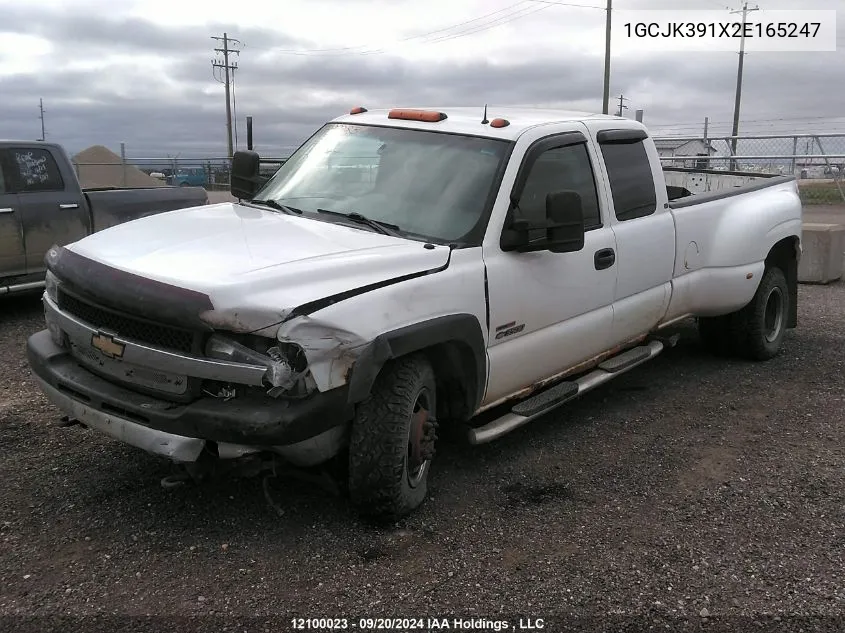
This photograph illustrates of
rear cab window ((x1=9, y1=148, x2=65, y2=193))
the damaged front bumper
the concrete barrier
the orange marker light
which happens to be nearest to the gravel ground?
the damaged front bumper

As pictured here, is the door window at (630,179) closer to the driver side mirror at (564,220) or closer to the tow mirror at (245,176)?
the driver side mirror at (564,220)

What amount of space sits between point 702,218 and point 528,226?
2260 millimetres

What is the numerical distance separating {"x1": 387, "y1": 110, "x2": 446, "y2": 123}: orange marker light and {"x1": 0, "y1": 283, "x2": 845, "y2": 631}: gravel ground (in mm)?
1900

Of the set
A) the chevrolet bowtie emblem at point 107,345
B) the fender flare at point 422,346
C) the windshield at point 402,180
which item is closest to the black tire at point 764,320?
the windshield at point 402,180

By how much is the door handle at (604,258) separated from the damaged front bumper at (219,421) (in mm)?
1982

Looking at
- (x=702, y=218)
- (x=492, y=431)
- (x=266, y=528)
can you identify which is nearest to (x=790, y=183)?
(x=702, y=218)

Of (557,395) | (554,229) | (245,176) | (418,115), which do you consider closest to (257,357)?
(554,229)

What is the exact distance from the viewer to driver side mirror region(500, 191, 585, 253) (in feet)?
13.0

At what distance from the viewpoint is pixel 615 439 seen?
4.94m

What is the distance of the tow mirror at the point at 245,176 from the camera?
5082 mm

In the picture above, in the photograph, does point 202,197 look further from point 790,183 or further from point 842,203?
point 842,203

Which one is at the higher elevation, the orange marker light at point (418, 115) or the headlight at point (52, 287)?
the orange marker light at point (418, 115)

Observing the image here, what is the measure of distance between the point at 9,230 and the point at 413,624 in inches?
249

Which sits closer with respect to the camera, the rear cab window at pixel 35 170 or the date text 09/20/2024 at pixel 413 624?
the date text 09/20/2024 at pixel 413 624
